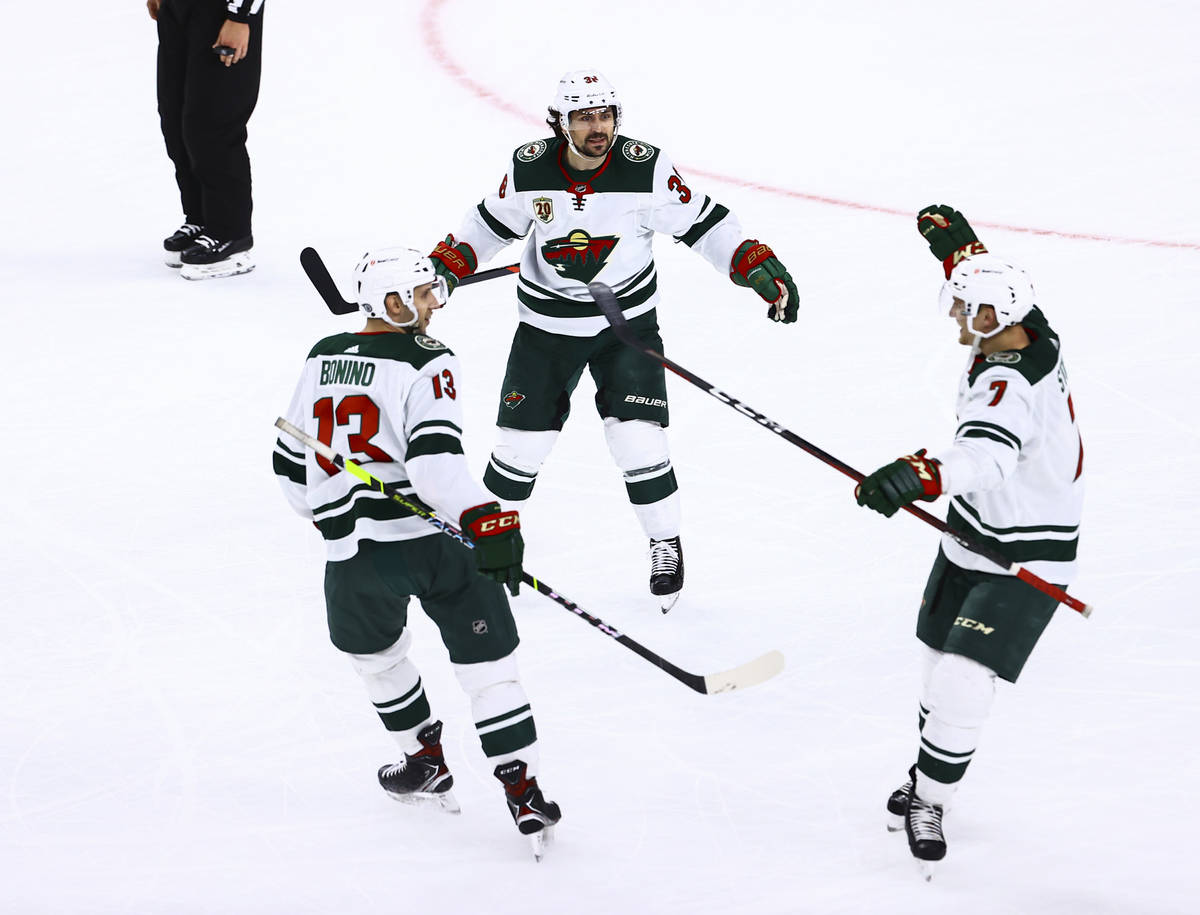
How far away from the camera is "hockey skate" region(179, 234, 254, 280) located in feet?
18.7

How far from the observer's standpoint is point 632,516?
4.23 m

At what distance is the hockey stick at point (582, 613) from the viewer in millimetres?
2771

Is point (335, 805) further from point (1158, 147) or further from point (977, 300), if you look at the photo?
point (1158, 147)

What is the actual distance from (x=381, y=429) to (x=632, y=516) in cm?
153

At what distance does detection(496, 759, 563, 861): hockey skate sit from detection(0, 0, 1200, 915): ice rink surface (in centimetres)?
6

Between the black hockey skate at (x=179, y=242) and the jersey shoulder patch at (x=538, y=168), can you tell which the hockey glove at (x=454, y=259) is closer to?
the jersey shoulder patch at (x=538, y=168)

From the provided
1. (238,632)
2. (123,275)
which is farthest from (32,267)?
(238,632)

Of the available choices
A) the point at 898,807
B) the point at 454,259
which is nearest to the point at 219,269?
the point at 454,259

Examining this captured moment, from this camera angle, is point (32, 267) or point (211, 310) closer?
point (211, 310)

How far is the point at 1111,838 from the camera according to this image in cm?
288

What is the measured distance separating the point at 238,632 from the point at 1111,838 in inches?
76.5

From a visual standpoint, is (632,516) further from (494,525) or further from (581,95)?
(494,525)

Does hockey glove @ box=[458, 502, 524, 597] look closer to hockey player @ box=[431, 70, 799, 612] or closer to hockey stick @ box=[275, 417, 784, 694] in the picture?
hockey stick @ box=[275, 417, 784, 694]

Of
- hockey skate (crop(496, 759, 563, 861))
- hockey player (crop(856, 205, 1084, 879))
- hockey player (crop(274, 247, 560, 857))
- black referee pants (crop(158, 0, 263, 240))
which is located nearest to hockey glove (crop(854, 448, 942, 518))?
hockey player (crop(856, 205, 1084, 879))
